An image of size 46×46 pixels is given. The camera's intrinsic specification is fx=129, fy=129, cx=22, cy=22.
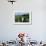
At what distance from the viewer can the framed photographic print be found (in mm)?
5113

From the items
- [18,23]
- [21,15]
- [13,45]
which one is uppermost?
[21,15]

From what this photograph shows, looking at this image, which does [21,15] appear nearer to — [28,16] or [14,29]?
[28,16]

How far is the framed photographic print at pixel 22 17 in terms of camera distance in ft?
16.8

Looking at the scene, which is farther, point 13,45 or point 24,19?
point 24,19

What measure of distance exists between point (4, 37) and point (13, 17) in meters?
0.87

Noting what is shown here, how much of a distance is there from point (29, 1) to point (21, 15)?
0.65 metres

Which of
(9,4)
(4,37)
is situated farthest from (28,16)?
(4,37)

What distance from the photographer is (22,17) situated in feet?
16.9

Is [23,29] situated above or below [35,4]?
below

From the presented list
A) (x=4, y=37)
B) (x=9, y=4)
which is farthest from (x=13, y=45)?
(x=9, y=4)

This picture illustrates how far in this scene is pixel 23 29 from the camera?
16.9 feet

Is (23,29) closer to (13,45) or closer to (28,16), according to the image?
(28,16)

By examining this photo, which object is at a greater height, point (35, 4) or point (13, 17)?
point (35, 4)

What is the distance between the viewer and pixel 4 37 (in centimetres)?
510
